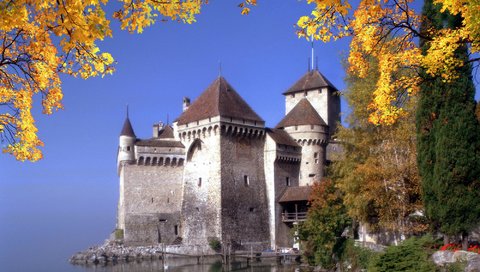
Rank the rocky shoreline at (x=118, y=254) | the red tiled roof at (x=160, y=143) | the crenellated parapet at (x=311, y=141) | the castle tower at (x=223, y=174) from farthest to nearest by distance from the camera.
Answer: the crenellated parapet at (x=311, y=141)
the red tiled roof at (x=160, y=143)
the castle tower at (x=223, y=174)
the rocky shoreline at (x=118, y=254)

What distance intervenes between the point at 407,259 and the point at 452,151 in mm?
3694

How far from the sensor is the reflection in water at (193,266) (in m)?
33.5

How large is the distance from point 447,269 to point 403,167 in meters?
8.43

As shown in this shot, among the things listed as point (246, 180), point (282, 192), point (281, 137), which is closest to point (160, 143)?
point (246, 180)

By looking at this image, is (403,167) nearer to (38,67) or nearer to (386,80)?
(386,80)

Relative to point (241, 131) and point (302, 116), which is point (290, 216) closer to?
point (241, 131)

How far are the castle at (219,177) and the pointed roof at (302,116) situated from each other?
0.16m

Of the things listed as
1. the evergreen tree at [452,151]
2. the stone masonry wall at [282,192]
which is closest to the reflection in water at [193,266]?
the stone masonry wall at [282,192]

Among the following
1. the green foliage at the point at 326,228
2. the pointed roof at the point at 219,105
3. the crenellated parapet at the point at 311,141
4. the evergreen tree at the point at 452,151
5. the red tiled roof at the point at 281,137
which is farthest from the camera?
the crenellated parapet at the point at 311,141

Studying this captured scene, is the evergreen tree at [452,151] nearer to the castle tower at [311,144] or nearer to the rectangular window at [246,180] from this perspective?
the rectangular window at [246,180]

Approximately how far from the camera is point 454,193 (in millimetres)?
15500

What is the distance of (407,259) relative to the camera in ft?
51.2

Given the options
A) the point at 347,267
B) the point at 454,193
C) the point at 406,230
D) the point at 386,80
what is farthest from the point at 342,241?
the point at 386,80

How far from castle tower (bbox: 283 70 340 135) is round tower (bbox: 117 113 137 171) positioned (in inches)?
640
